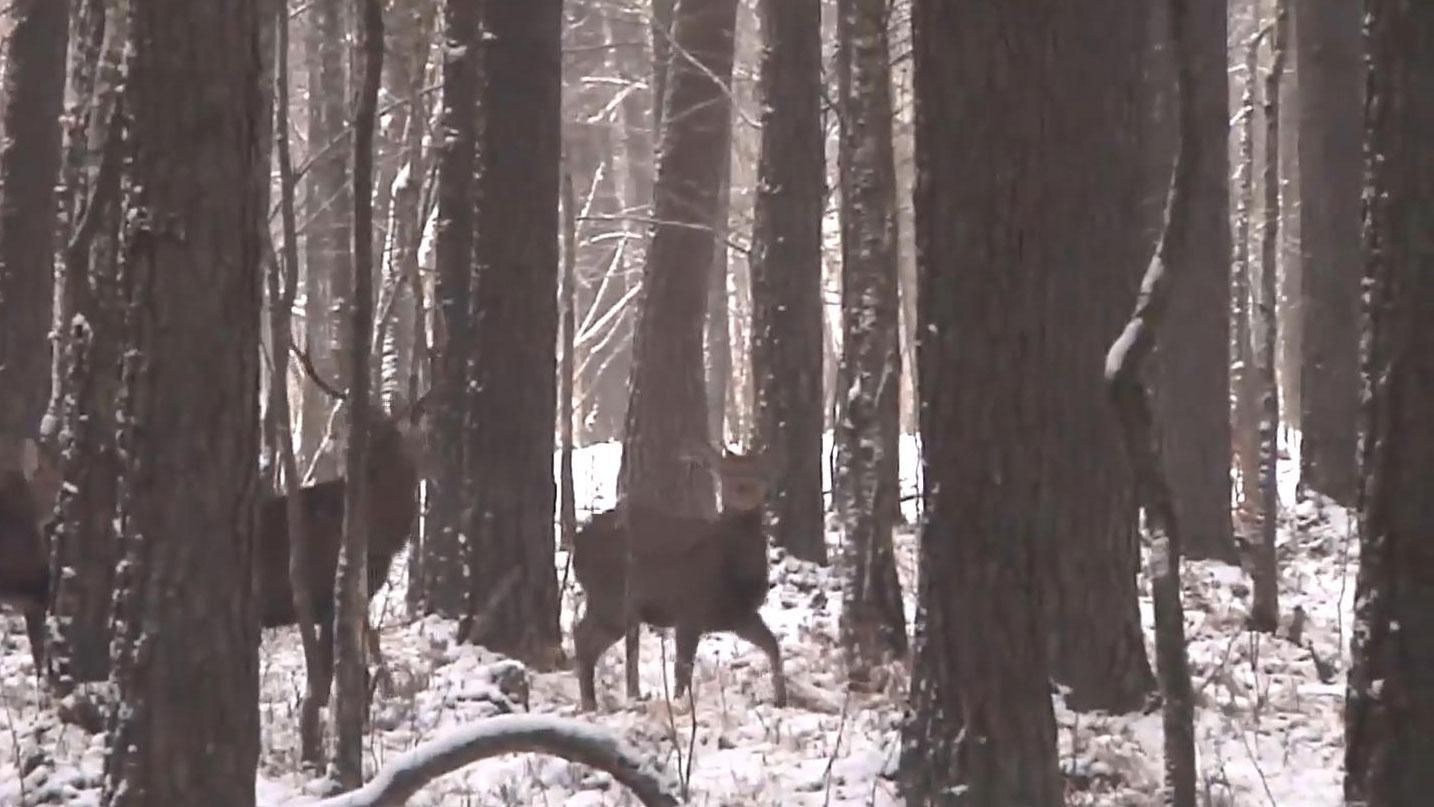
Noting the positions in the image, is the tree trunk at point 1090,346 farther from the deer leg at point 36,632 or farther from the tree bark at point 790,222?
the tree bark at point 790,222

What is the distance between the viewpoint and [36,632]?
31.8 feet

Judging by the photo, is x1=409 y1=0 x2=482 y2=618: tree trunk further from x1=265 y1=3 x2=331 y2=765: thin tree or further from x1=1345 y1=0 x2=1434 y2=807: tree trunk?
x1=1345 y1=0 x2=1434 y2=807: tree trunk

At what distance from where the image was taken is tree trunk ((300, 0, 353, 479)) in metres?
21.6

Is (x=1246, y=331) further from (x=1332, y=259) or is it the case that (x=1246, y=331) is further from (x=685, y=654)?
(x=685, y=654)

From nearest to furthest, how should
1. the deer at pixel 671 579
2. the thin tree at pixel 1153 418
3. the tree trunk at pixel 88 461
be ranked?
the thin tree at pixel 1153 418 < the tree trunk at pixel 88 461 < the deer at pixel 671 579

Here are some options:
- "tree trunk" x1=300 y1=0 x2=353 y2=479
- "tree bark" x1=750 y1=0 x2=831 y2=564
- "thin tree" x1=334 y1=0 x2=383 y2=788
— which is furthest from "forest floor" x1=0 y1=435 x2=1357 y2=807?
"tree trunk" x1=300 y1=0 x2=353 y2=479

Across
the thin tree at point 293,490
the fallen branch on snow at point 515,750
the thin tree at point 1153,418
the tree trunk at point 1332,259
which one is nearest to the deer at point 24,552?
the thin tree at point 293,490

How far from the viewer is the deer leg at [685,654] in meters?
9.84

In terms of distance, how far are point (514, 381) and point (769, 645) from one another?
2.12 m

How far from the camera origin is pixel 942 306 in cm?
651

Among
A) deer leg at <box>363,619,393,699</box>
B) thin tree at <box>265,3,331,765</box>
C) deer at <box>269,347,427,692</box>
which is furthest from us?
deer at <box>269,347,427,692</box>

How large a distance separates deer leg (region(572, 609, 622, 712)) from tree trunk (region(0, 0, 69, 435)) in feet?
17.7

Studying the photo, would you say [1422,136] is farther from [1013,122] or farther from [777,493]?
[777,493]

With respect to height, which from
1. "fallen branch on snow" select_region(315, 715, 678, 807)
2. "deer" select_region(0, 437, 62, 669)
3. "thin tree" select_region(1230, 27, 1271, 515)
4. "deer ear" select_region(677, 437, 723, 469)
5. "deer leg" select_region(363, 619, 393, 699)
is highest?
"thin tree" select_region(1230, 27, 1271, 515)
